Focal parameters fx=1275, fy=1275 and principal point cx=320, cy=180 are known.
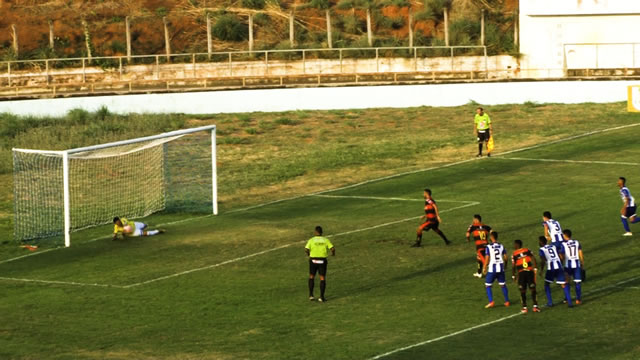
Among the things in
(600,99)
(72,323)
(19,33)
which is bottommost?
(72,323)

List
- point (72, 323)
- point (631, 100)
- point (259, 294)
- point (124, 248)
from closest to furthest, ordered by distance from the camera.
→ point (72, 323) → point (259, 294) → point (124, 248) → point (631, 100)

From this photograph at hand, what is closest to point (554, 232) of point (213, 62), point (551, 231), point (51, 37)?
point (551, 231)

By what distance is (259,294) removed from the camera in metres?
31.0

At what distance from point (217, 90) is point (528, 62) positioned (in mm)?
19259

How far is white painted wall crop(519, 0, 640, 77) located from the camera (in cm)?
7350

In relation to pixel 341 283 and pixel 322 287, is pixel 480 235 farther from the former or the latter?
pixel 322 287

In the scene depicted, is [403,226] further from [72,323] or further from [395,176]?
[72,323]

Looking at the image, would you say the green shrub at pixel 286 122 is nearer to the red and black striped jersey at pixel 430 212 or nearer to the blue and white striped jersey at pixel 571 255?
the red and black striped jersey at pixel 430 212

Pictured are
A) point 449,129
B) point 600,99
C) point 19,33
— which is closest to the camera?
point 449,129

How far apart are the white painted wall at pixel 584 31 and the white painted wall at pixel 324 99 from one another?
7.06 metres

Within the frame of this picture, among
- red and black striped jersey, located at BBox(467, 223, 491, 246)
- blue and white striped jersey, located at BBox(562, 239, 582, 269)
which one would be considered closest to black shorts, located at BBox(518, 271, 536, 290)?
blue and white striped jersey, located at BBox(562, 239, 582, 269)

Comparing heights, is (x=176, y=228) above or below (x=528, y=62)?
below

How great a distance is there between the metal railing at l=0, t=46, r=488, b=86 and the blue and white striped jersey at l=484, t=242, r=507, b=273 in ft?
159

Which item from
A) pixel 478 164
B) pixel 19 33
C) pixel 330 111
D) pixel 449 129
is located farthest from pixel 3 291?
pixel 19 33
